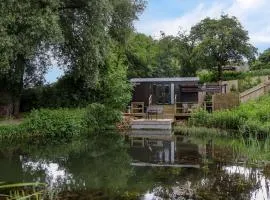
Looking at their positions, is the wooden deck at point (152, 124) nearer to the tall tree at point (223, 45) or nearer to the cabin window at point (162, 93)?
the cabin window at point (162, 93)

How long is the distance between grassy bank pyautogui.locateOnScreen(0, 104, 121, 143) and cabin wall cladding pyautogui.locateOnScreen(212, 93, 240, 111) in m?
6.90

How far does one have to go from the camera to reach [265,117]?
18.3 meters


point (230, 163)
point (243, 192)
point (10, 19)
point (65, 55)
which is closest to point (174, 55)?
point (65, 55)

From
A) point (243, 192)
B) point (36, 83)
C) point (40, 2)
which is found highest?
point (40, 2)

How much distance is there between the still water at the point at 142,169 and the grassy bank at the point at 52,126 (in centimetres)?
180

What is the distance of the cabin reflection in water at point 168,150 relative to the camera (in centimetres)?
1222

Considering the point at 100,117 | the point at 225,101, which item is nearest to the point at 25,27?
the point at 100,117

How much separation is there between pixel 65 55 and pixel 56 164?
11.4m

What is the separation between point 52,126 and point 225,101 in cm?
1017

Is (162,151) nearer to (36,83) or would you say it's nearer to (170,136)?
(170,136)

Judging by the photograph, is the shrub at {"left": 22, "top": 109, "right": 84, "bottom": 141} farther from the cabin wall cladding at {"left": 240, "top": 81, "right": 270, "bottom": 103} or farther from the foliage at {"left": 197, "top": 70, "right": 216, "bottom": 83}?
the foliage at {"left": 197, "top": 70, "right": 216, "bottom": 83}

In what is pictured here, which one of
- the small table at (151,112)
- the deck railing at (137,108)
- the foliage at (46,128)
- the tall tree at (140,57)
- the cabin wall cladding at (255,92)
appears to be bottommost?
the foliage at (46,128)

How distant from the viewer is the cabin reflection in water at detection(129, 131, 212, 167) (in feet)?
40.1

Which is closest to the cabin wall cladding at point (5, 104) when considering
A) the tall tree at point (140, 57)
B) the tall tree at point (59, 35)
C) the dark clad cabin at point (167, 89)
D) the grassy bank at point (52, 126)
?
the tall tree at point (59, 35)
